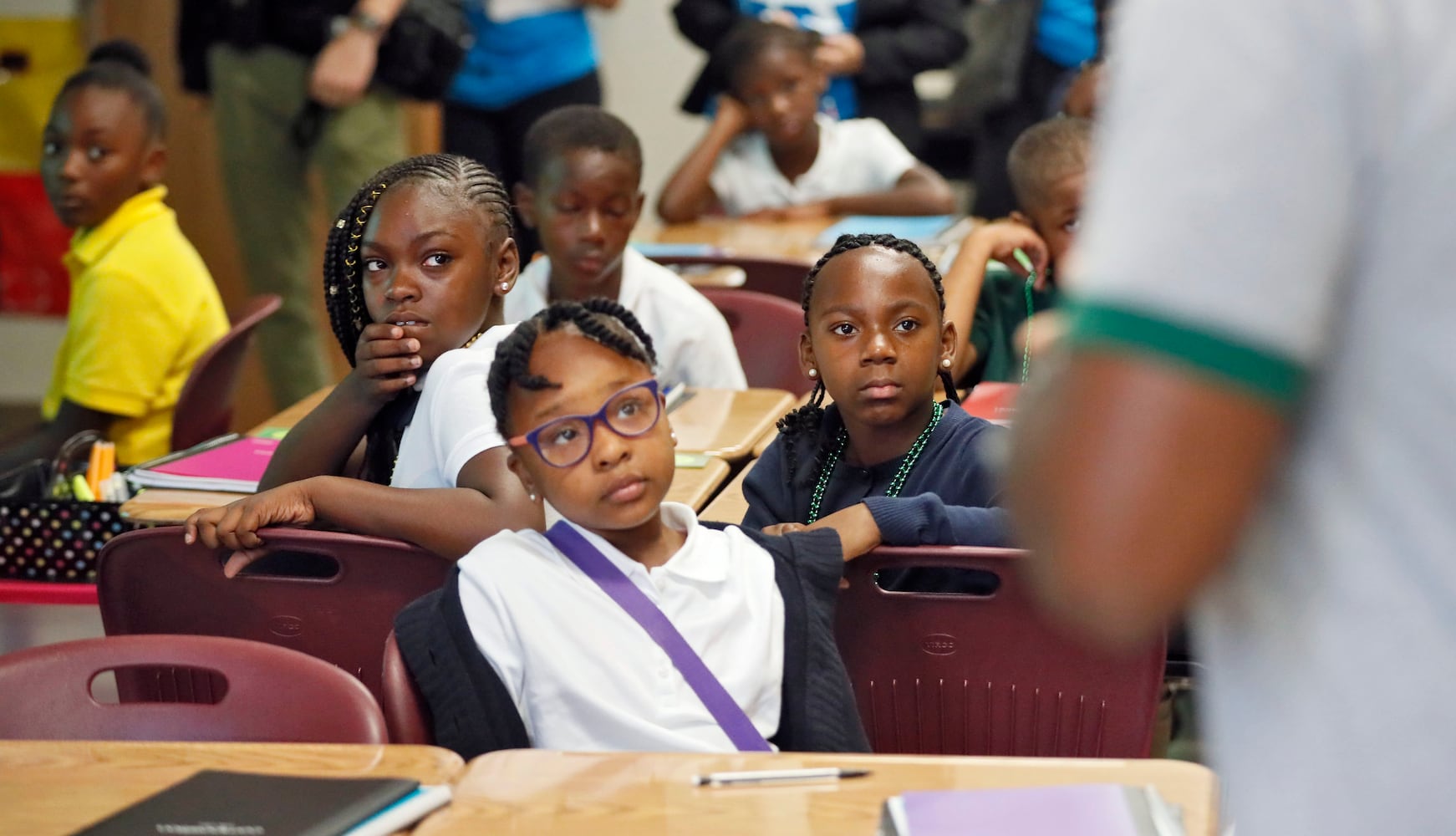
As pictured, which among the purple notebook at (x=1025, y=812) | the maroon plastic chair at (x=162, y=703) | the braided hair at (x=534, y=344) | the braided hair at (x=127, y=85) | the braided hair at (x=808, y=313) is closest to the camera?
the purple notebook at (x=1025, y=812)

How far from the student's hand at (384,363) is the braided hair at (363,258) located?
55 mm

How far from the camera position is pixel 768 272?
3600 mm

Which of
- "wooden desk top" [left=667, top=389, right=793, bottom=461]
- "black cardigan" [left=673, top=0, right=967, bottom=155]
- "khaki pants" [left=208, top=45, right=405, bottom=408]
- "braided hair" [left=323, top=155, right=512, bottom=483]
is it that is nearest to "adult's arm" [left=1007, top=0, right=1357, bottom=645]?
"braided hair" [left=323, top=155, right=512, bottom=483]

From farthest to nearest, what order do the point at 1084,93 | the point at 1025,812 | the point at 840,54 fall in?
the point at 840,54 < the point at 1084,93 < the point at 1025,812

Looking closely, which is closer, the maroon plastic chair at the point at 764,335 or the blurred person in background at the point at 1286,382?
the blurred person in background at the point at 1286,382

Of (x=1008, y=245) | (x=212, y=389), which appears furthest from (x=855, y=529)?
(x=212, y=389)

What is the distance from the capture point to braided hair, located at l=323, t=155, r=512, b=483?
2.22 m

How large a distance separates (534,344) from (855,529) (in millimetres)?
405

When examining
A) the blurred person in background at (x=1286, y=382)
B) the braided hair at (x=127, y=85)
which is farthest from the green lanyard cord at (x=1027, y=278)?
the blurred person in background at (x=1286, y=382)

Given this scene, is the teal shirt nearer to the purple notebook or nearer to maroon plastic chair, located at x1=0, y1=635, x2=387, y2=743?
maroon plastic chair, located at x1=0, y1=635, x2=387, y2=743

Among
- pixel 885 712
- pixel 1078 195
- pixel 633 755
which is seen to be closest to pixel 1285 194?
pixel 633 755

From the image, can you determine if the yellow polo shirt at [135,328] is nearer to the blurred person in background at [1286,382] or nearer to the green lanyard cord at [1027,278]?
the green lanyard cord at [1027,278]

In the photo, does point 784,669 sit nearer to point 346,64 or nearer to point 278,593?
point 278,593

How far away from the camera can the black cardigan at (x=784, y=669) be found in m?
1.53
